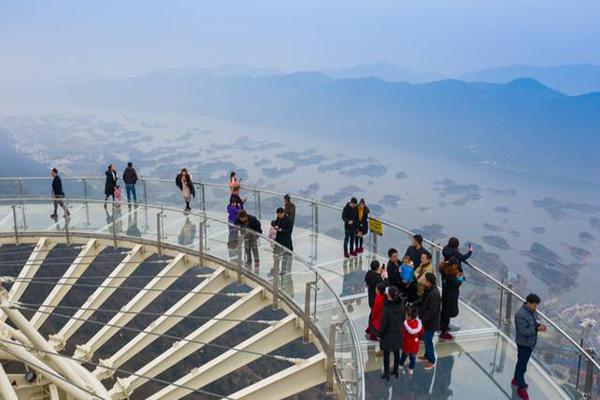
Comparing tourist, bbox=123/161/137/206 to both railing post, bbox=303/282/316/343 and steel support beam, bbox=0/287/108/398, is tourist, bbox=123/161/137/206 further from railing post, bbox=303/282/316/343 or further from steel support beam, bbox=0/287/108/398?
railing post, bbox=303/282/316/343

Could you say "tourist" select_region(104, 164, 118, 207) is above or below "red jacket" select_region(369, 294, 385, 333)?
above

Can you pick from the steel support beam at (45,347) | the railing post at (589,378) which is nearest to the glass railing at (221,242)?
the railing post at (589,378)

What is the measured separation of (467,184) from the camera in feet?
593

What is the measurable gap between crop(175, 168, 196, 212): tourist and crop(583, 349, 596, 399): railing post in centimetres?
914

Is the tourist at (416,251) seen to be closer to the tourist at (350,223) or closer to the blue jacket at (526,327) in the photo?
the blue jacket at (526,327)

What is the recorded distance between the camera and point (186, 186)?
487 inches

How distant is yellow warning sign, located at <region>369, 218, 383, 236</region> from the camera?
9.55 m

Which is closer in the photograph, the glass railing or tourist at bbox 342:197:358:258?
the glass railing

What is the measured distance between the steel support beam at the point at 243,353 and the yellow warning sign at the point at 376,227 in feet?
8.39

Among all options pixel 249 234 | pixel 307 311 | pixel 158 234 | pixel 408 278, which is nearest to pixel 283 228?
pixel 249 234

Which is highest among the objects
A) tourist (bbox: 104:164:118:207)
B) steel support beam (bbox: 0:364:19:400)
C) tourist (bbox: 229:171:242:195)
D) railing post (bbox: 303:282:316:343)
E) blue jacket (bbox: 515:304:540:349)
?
tourist (bbox: 229:171:242:195)

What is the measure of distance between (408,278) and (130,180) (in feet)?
28.0

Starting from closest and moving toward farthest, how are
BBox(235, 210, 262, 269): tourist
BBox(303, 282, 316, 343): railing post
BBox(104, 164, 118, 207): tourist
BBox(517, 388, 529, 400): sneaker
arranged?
BBox(517, 388, 529, 400): sneaker
BBox(303, 282, 316, 343): railing post
BBox(235, 210, 262, 269): tourist
BBox(104, 164, 118, 207): tourist

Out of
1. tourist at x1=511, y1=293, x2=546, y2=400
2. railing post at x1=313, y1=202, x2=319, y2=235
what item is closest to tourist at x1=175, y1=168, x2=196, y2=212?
railing post at x1=313, y1=202, x2=319, y2=235
